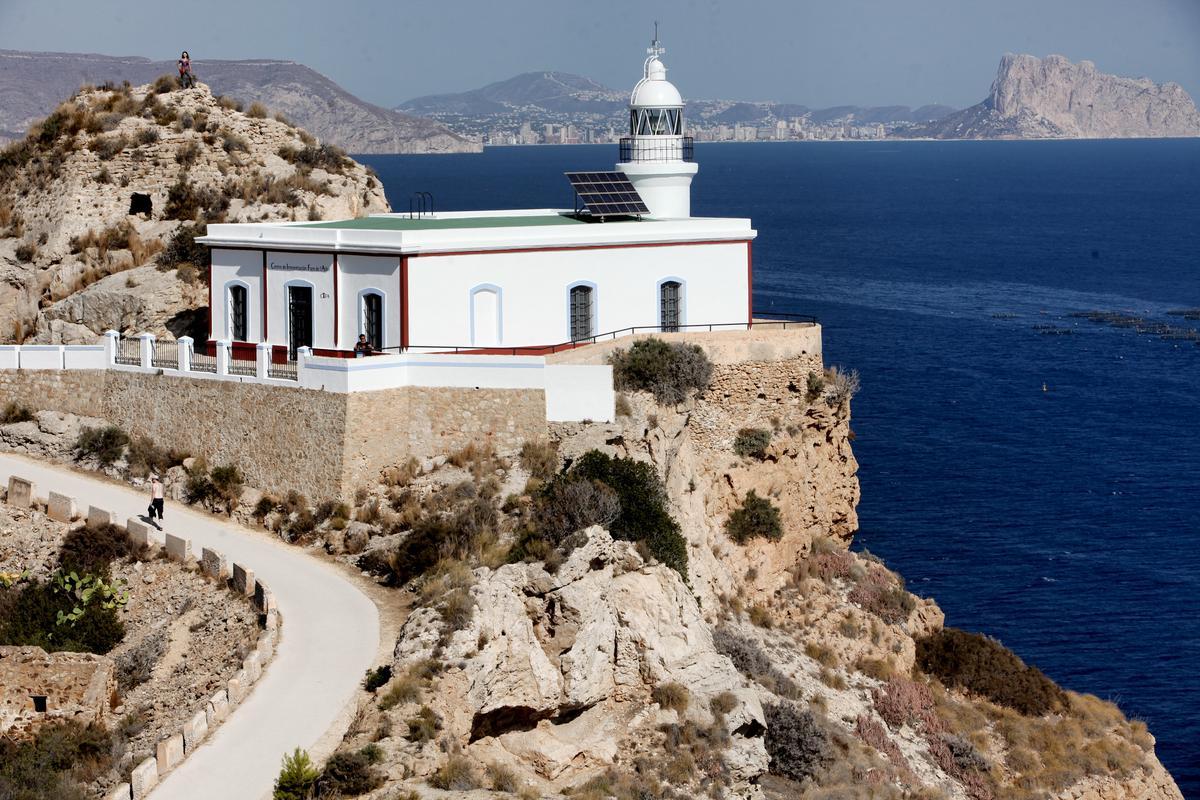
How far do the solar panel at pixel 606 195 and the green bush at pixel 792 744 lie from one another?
549 inches

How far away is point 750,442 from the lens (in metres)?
36.2

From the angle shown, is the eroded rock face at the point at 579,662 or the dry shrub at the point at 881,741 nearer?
the eroded rock face at the point at 579,662

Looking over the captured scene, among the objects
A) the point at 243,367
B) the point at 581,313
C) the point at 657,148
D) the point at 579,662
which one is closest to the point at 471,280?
the point at 581,313

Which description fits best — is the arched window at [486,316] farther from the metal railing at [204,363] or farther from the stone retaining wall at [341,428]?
the metal railing at [204,363]

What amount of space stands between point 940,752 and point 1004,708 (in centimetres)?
383

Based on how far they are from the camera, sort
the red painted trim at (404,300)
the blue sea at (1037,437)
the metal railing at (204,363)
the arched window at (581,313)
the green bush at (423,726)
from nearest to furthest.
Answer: the green bush at (423,726) → the red painted trim at (404,300) → the metal railing at (204,363) → the arched window at (581,313) → the blue sea at (1037,437)

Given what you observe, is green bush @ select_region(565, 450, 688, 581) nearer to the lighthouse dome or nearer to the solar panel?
the solar panel

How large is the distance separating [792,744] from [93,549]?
43.9 ft

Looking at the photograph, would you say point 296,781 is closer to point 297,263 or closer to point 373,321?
point 373,321

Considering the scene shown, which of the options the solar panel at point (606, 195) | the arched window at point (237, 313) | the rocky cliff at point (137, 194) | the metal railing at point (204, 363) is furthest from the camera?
the rocky cliff at point (137, 194)

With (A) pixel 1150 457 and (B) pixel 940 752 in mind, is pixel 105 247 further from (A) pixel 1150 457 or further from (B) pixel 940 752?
(A) pixel 1150 457

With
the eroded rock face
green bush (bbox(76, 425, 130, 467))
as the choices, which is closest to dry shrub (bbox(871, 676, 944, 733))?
the eroded rock face

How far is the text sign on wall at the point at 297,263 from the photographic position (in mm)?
35031

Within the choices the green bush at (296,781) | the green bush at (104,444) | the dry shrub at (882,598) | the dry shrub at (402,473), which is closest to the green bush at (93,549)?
the green bush at (104,444)
